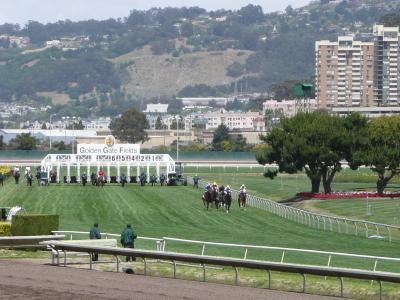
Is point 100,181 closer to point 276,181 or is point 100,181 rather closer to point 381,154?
point 381,154

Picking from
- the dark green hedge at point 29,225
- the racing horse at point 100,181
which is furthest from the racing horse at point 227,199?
the racing horse at point 100,181

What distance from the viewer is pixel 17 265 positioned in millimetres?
28516

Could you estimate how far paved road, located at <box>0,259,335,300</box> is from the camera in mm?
22859

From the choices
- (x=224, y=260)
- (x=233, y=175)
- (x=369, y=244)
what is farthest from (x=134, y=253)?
(x=233, y=175)

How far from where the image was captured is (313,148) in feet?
267

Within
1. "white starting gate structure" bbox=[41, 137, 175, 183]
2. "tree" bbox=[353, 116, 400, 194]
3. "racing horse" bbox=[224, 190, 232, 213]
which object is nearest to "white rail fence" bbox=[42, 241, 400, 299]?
"racing horse" bbox=[224, 190, 232, 213]

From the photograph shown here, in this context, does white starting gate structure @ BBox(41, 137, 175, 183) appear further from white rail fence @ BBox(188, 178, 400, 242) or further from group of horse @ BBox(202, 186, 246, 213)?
white rail fence @ BBox(188, 178, 400, 242)

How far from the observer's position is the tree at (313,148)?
81688mm

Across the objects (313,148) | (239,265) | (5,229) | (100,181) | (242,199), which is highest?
(313,148)

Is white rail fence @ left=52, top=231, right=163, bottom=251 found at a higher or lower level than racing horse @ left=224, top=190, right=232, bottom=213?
higher

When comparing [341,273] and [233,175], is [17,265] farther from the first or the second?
[233,175]

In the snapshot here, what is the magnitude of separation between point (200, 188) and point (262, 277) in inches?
2356

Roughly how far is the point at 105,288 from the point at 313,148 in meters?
58.1

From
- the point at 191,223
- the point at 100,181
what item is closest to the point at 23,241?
the point at 191,223
